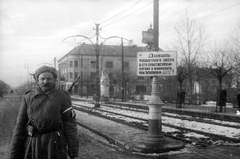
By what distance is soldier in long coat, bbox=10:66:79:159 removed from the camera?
3207 millimetres

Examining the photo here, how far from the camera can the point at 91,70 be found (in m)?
81.2

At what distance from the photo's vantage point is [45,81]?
11.0 feet

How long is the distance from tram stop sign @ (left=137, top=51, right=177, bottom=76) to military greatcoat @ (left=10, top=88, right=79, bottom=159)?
4841mm

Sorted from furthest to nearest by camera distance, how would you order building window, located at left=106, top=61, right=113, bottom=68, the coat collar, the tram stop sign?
building window, located at left=106, top=61, right=113, bottom=68 → the tram stop sign → the coat collar

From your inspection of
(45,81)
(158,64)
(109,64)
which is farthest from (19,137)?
(109,64)

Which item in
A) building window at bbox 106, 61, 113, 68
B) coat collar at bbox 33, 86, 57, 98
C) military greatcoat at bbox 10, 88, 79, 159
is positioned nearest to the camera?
military greatcoat at bbox 10, 88, 79, 159

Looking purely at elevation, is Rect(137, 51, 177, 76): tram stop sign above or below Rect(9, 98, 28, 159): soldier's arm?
above

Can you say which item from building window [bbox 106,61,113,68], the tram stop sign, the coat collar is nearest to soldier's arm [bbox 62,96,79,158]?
the coat collar

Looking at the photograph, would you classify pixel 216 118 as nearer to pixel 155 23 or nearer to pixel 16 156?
pixel 155 23

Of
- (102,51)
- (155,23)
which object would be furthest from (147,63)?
(102,51)

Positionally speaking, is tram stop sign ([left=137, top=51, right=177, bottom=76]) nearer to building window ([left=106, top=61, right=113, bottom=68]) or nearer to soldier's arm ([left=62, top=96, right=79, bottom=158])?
soldier's arm ([left=62, top=96, right=79, bottom=158])

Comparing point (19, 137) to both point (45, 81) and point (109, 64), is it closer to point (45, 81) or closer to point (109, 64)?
point (45, 81)

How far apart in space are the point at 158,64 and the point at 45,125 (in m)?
5.23

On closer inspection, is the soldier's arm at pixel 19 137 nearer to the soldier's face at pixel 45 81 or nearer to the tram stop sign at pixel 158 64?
the soldier's face at pixel 45 81
